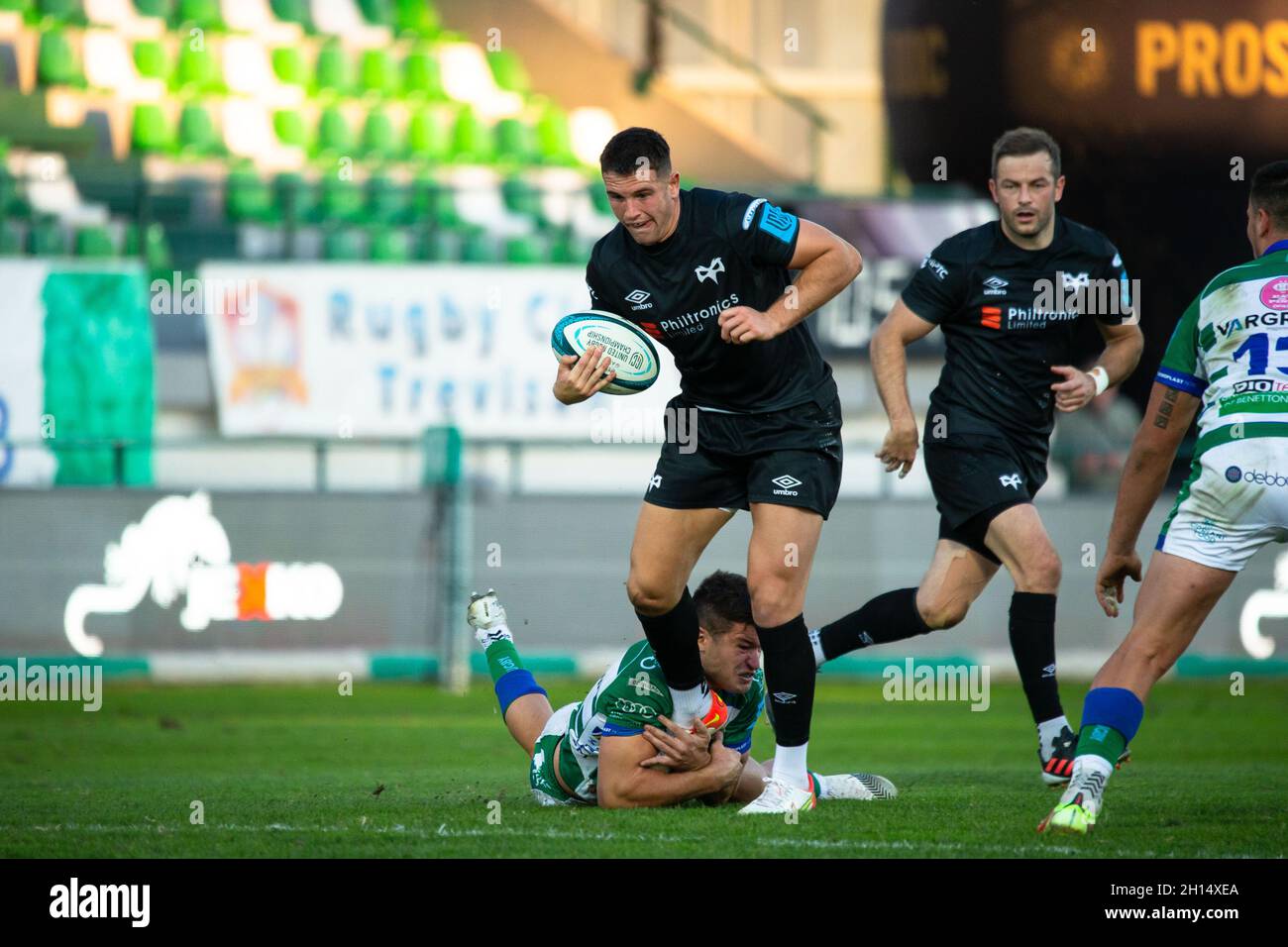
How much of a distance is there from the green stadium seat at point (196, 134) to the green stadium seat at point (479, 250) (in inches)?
145

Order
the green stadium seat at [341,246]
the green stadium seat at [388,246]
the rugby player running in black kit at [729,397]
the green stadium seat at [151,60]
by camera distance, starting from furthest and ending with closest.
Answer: the green stadium seat at [151,60], the green stadium seat at [388,246], the green stadium seat at [341,246], the rugby player running in black kit at [729,397]

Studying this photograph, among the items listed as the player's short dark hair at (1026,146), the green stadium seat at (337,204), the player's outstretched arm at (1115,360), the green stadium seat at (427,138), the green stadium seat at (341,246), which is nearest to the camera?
the player's outstretched arm at (1115,360)

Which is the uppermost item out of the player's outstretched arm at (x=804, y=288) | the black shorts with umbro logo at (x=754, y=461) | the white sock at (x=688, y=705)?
the player's outstretched arm at (x=804, y=288)

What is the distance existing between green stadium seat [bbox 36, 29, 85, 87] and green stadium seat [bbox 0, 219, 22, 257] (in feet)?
9.84

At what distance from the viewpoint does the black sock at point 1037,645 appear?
7.30 metres

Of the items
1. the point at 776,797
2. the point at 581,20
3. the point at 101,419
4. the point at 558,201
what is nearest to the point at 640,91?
the point at 581,20

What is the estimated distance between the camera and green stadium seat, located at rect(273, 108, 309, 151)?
19.7 meters

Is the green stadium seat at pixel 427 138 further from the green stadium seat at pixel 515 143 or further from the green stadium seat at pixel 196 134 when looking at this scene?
the green stadium seat at pixel 196 134

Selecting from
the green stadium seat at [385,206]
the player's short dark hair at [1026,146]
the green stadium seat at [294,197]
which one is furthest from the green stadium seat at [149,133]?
the player's short dark hair at [1026,146]

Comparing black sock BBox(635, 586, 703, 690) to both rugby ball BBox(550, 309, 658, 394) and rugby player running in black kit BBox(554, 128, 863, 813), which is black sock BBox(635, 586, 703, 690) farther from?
rugby ball BBox(550, 309, 658, 394)

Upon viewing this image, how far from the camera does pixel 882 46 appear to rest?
63.8 ft

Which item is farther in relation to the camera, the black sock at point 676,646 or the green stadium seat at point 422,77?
the green stadium seat at point 422,77

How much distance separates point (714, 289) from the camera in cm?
642

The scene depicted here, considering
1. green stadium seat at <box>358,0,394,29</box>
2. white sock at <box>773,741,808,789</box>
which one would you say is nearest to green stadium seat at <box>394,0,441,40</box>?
green stadium seat at <box>358,0,394,29</box>
